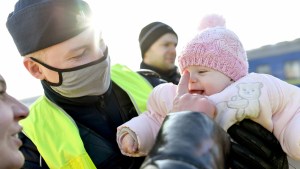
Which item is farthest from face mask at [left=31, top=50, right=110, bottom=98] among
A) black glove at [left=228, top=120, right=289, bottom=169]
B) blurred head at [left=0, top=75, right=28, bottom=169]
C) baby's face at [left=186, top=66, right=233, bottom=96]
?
black glove at [left=228, top=120, right=289, bottom=169]

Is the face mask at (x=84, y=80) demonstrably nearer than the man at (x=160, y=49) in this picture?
Yes

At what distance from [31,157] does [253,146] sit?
1.11m

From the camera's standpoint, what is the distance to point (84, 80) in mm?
2621

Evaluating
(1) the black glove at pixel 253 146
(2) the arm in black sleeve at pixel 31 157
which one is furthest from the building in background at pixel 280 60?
(2) the arm in black sleeve at pixel 31 157

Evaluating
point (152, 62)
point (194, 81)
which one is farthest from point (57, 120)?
point (152, 62)

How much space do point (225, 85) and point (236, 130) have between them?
0.30 m

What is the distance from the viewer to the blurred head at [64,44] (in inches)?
101

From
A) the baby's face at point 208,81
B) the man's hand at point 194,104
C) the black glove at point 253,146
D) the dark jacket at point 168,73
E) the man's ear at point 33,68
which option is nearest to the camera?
the man's hand at point 194,104

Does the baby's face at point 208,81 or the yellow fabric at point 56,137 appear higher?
the baby's face at point 208,81

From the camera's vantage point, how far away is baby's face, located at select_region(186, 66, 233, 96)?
86.0 inches

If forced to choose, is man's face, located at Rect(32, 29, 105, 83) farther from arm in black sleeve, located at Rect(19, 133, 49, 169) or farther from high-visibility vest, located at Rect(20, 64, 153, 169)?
arm in black sleeve, located at Rect(19, 133, 49, 169)

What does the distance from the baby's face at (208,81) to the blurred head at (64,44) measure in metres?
0.63

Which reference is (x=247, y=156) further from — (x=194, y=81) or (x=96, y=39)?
(x=96, y=39)

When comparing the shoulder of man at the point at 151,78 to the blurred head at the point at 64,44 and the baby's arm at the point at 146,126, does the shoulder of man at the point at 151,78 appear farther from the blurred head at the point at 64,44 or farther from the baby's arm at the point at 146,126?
the baby's arm at the point at 146,126
